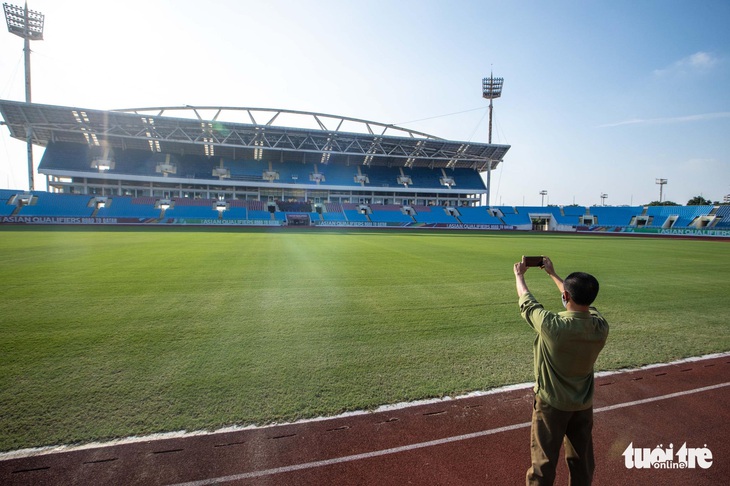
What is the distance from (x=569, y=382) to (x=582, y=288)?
A: 66cm

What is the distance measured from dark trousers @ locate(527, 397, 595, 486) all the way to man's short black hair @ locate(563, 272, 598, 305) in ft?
2.58

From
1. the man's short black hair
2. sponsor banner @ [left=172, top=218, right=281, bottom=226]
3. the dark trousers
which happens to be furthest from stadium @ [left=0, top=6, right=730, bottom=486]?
sponsor banner @ [left=172, top=218, right=281, bottom=226]

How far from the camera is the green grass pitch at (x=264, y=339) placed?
360 centimetres

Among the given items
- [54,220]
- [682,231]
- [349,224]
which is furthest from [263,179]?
[682,231]

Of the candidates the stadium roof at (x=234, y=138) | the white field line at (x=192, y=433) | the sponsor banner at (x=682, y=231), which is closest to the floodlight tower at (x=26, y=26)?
the stadium roof at (x=234, y=138)

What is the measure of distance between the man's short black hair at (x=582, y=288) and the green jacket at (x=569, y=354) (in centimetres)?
11

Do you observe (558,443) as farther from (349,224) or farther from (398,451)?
(349,224)

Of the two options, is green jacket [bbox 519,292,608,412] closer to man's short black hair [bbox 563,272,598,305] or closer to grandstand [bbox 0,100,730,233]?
man's short black hair [bbox 563,272,598,305]

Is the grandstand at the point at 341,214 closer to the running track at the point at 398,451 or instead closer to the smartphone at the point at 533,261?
the running track at the point at 398,451

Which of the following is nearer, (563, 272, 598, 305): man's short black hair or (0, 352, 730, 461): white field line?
(563, 272, 598, 305): man's short black hair

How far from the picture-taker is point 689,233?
42281mm

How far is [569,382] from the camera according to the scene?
2.31m

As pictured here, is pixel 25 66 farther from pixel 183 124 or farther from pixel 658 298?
pixel 658 298

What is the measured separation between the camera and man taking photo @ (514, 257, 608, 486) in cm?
225
